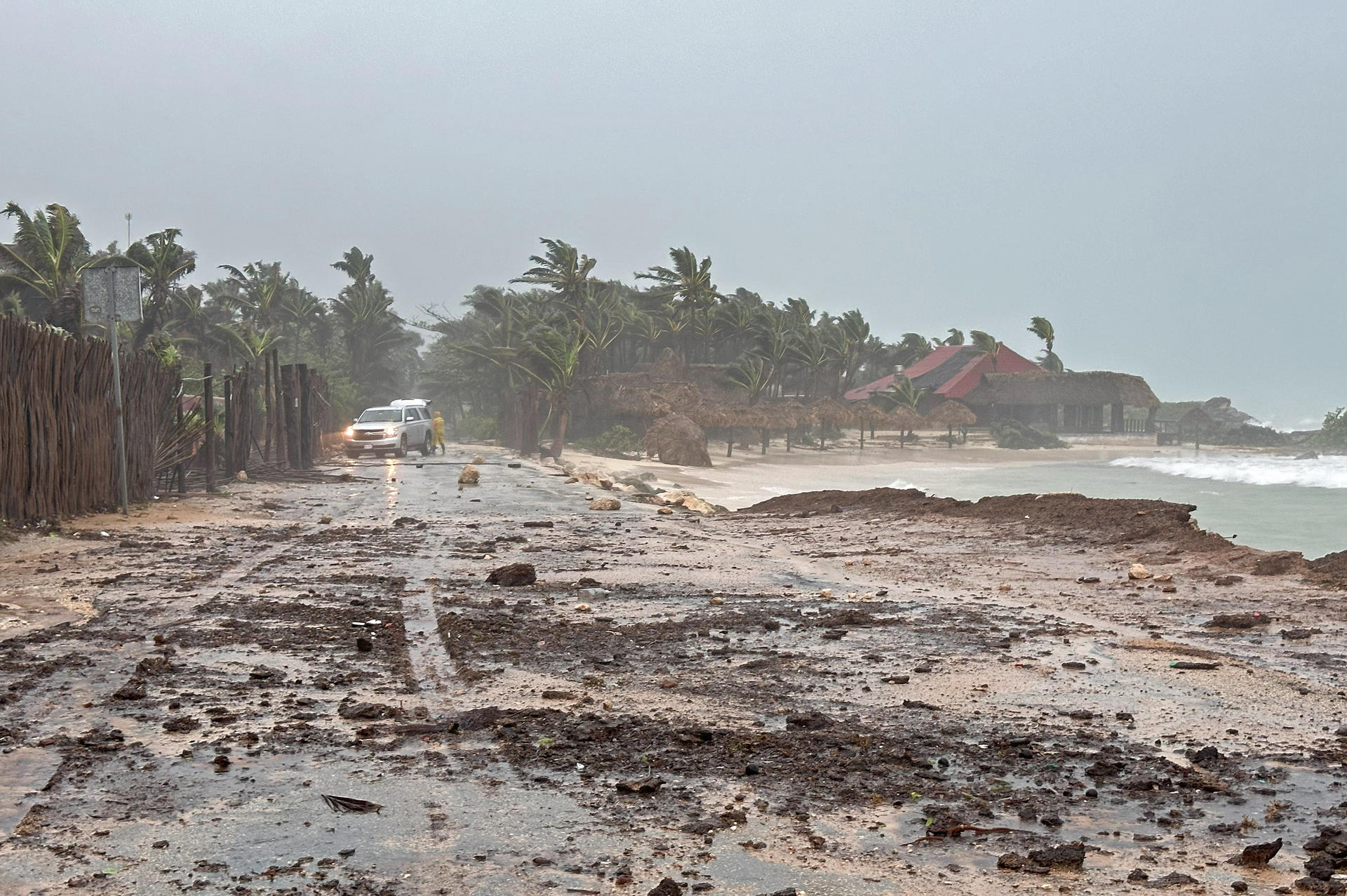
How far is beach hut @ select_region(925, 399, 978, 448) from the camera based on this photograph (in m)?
60.9

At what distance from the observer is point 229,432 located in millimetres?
21203

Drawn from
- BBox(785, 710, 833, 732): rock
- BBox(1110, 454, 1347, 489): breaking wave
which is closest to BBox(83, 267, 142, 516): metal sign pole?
BBox(785, 710, 833, 732): rock

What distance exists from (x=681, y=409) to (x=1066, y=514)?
1276 inches

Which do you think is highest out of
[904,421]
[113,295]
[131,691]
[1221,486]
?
[113,295]

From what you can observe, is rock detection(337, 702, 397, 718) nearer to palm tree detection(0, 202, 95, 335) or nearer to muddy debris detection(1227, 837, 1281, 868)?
muddy debris detection(1227, 837, 1281, 868)

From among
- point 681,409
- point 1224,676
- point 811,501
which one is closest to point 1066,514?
point 811,501

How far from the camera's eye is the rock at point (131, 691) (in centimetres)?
580

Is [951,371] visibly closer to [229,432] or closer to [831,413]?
[831,413]

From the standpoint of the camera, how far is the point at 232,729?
534 cm

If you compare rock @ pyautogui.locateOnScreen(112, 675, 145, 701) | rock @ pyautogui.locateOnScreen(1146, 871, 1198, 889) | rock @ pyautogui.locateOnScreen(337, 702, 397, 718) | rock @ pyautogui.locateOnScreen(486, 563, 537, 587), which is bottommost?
rock @ pyautogui.locateOnScreen(1146, 871, 1198, 889)

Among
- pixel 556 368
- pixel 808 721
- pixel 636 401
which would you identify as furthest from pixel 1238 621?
pixel 636 401

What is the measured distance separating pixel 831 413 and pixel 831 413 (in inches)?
1.9

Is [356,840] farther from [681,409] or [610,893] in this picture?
[681,409]

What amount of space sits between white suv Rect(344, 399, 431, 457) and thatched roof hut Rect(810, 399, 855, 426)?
21.8m
